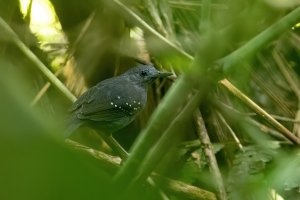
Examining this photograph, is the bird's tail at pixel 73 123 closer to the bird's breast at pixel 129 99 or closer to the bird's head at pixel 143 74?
the bird's breast at pixel 129 99

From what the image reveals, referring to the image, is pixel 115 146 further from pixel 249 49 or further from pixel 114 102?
pixel 249 49

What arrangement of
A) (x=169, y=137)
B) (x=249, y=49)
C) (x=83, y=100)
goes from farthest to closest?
1. (x=83, y=100)
2. (x=249, y=49)
3. (x=169, y=137)

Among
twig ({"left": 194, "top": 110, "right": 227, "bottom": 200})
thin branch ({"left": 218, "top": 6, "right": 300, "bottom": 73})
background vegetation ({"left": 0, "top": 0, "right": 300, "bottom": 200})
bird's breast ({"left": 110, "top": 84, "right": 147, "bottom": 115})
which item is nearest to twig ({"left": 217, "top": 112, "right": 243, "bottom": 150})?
background vegetation ({"left": 0, "top": 0, "right": 300, "bottom": 200})

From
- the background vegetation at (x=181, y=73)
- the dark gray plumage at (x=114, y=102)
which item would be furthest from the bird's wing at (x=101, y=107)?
the background vegetation at (x=181, y=73)

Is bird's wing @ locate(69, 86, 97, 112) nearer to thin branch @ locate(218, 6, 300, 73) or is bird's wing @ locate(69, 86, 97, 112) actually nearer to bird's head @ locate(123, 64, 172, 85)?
bird's head @ locate(123, 64, 172, 85)

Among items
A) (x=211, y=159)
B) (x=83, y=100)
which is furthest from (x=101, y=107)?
(x=211, y=159)

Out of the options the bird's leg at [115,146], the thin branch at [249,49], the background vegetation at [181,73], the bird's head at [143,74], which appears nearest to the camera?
the thin branch at [249,49]

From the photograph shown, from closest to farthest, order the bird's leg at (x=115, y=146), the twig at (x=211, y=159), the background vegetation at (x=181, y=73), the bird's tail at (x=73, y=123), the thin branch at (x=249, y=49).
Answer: the thin branch at (x=249, y=49) < the background vegetation at (x=181, y=73) < the twig at (x=211, y=159) < the bird's leg at (x=115, y=146) < the bird's tail at (x=73, y=123)

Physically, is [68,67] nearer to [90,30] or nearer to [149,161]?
[90,30]
